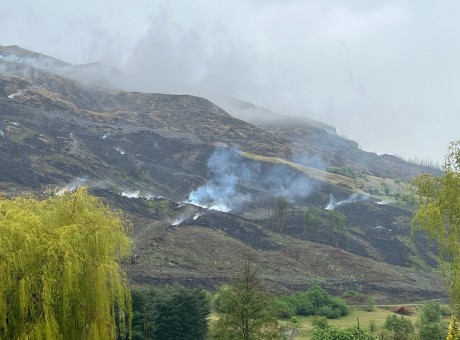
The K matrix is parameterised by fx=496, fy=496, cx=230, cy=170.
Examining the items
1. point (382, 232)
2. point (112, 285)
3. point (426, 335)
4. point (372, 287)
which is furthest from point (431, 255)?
point (112, 285)

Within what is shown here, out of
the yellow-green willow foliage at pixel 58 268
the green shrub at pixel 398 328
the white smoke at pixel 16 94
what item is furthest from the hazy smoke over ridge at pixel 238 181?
the yellow-green willow foliage at pixel 58 268

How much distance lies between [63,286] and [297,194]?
479 ft

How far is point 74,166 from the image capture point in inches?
4813

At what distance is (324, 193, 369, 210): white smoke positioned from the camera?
151887 millimetres

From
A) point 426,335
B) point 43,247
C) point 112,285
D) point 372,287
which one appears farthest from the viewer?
point 372,287

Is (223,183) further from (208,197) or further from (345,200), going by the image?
(345,200)

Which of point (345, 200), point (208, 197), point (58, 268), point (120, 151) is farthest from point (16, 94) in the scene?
point (58, 268)

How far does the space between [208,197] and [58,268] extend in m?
125

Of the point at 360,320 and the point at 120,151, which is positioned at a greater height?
the point at 120,151

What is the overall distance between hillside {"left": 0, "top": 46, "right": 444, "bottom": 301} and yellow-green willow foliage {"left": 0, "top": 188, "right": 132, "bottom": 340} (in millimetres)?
52779

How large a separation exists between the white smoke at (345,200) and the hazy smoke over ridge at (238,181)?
27.6 ft

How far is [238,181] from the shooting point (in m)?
157

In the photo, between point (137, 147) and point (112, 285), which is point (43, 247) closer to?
point (112, 285)

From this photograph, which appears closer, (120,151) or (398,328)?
(398,328)
